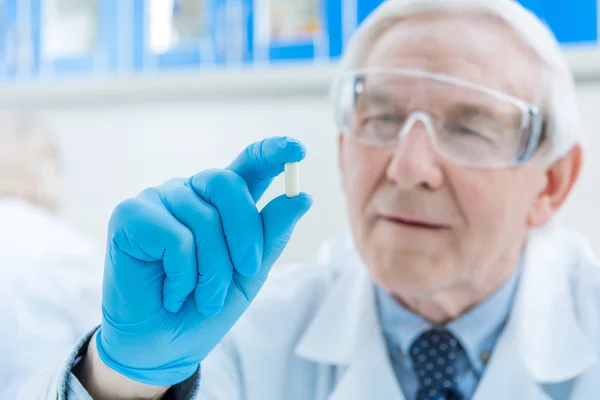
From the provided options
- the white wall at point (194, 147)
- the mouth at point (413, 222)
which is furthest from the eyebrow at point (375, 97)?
the white wall at point (194, 147)

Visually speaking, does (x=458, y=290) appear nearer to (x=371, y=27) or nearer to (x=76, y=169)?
(x=371, y=27)

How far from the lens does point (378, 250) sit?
100cm

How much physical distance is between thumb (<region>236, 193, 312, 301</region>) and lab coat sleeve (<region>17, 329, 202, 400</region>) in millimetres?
179

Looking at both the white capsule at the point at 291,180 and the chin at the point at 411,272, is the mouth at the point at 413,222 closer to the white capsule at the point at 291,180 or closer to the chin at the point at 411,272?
the chin at the point at 411,272

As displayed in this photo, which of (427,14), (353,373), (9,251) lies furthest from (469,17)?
(9,251)

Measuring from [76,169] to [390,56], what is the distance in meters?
1.03

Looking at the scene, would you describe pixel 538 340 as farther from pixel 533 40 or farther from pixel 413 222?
pixel 533 40

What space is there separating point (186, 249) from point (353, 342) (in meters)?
0.54

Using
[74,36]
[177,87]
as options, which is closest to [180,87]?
[177,87]

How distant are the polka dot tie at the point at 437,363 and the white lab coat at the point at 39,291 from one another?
1.97 feet

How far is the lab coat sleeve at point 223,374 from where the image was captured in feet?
3.20

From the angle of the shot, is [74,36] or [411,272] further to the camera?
[74,36]

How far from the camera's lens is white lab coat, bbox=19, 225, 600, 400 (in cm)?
101

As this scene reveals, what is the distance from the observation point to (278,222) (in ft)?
2.14
